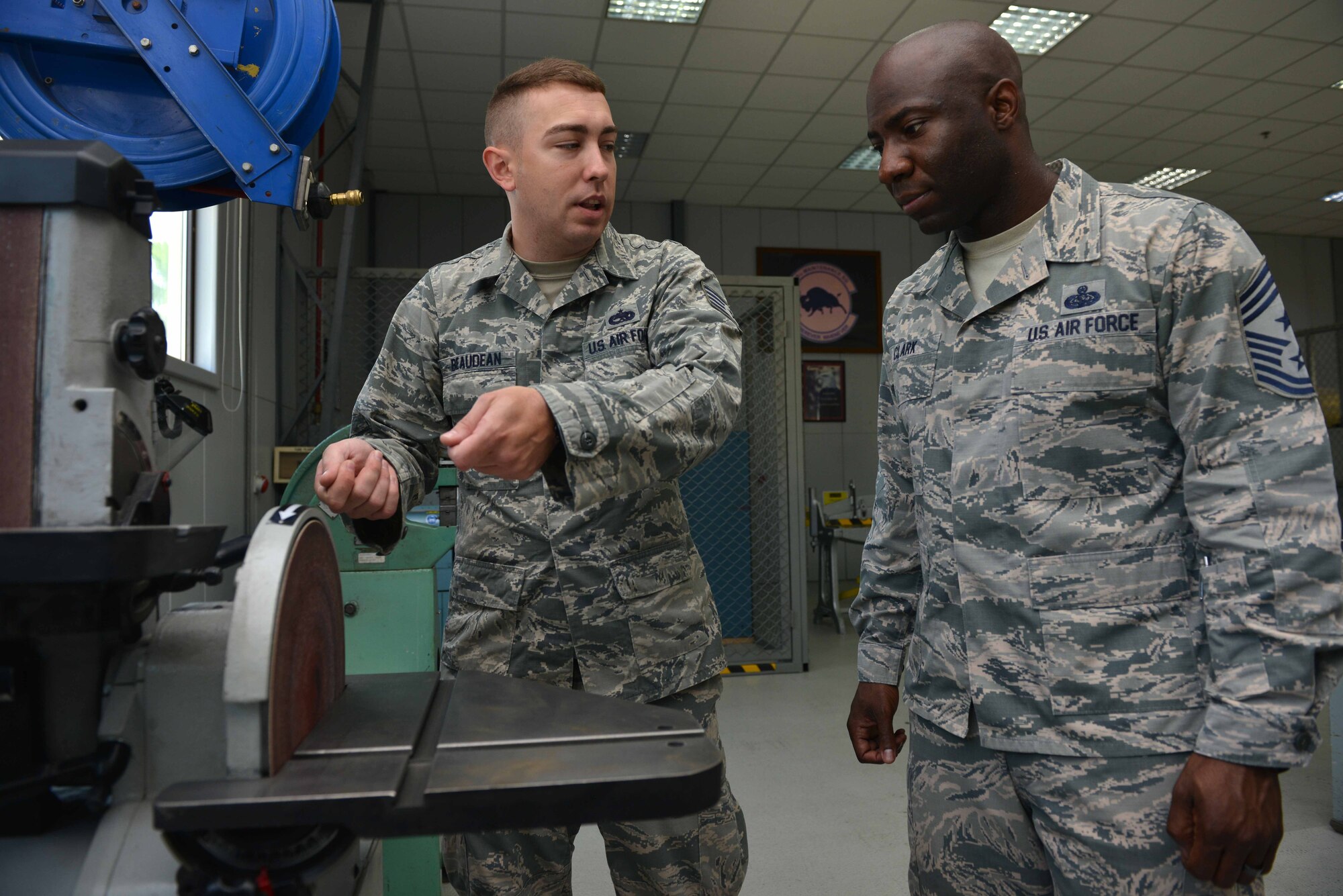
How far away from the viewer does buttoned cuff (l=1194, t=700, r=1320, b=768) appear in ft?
2.89

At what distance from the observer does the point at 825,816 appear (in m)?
2.74

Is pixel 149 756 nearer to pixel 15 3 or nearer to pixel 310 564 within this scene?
pixel 310 564

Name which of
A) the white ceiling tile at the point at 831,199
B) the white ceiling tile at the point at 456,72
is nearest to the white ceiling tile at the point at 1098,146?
the white ceiling tile at the point at 831,199

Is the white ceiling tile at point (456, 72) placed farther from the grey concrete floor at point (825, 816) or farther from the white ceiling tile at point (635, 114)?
the grey concrete floor at point (825, 816)

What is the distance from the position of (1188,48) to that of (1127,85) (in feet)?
1.54

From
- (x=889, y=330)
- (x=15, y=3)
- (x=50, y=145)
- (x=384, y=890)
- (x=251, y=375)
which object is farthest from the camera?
(x=251, y=375)

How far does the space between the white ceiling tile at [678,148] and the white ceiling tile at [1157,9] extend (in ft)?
9.05

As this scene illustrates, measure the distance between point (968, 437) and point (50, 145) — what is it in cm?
101

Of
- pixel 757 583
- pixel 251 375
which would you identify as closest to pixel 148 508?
pixel 251 375

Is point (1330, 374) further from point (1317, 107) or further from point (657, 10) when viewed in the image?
point (657, 10)

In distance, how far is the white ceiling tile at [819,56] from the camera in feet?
16.3

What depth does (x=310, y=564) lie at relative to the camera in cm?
76

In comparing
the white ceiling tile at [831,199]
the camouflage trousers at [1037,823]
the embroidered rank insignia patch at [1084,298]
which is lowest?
the camouflage trousers at [1037,823]

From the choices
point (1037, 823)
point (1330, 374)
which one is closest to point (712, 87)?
point (1037, 823)
